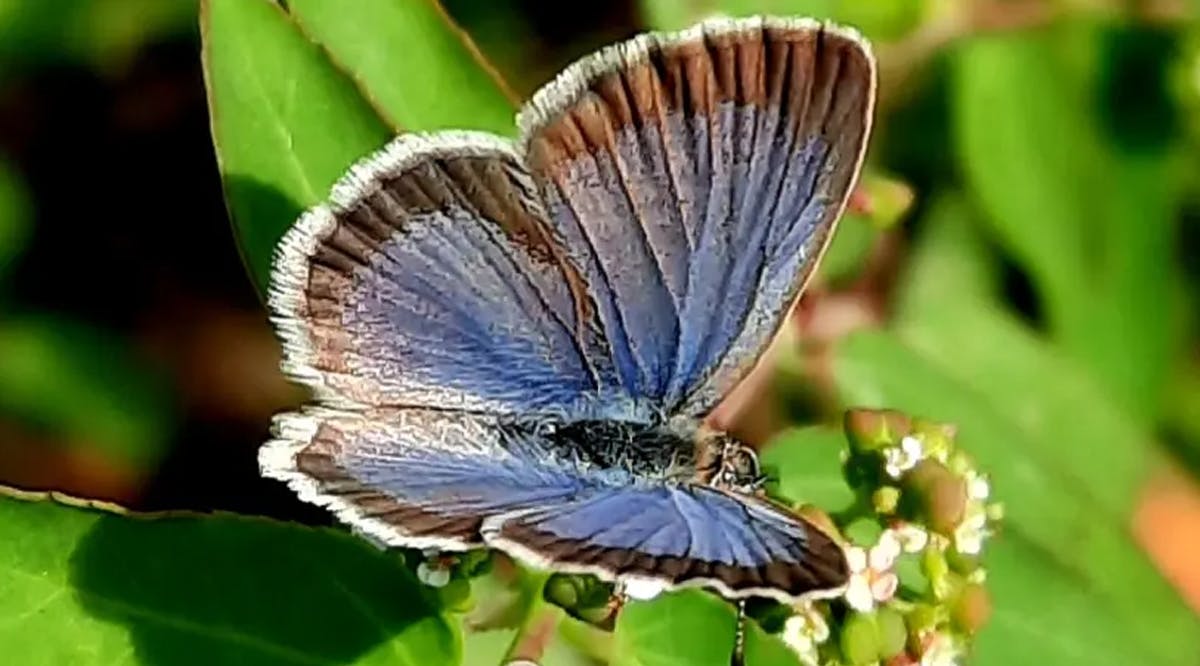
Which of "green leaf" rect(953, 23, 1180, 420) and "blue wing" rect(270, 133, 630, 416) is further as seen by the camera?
"green leaf" rect(953, 23, 1180, 420)

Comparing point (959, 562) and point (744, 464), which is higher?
point (744, 464)

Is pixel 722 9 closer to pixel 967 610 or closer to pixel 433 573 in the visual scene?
pixel 967 610

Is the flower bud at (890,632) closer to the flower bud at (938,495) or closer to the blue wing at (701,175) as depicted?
the flower bud at (938,495)

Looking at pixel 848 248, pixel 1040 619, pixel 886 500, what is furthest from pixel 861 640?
pixel 848 248

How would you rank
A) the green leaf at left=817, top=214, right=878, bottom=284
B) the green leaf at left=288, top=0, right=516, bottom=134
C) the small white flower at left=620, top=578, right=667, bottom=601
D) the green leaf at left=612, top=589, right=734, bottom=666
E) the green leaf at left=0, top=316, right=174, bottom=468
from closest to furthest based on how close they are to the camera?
1. the small white flower at left=620, top=578, right=667, bottom=601
2. the green leaf at left=612, top=589, right=734, bottom=666
3. the green leaf at left=288, top=0, right=516, bottom=134
4. the green leaf at left=817, top=214, right=878, bottom=284
5. the green leaf at left=0, top=316, right=174, bottom=468

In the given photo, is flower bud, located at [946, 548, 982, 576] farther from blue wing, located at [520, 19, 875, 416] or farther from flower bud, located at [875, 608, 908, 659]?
blue wing, located at [520, 19, 875, 416]

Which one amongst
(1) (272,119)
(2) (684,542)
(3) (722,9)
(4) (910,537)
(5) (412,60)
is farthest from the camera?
(3) (722,9)

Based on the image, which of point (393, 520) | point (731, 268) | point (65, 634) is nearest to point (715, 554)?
point (393, 520)

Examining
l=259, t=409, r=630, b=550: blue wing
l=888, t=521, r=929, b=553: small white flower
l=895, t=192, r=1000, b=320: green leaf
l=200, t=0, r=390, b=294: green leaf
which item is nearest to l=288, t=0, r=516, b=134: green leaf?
l=200, t=0, r=390, b=294: green leaf
